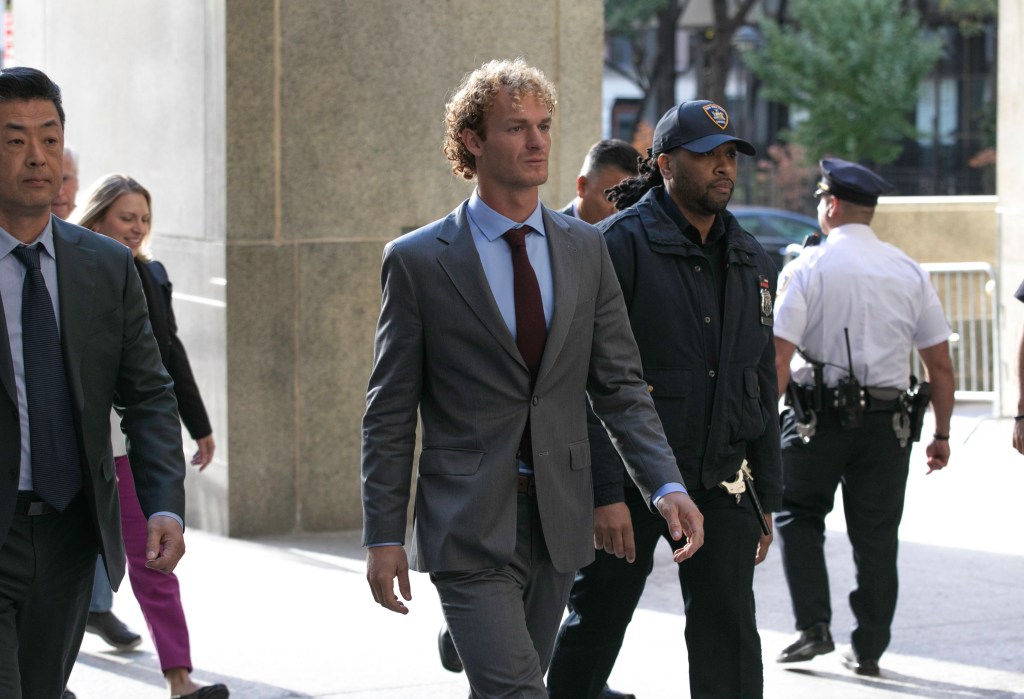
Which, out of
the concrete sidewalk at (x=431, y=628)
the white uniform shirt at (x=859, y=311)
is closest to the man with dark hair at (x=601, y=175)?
the white uniform shirt at (x=859, y=311)

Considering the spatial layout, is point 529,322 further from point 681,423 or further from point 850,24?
point 850,24

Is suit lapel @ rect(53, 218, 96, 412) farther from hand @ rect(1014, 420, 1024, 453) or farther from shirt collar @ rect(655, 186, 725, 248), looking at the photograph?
hand @ rect(1014, 420, 1024, 453)

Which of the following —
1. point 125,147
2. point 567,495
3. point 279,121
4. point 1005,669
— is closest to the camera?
point 567,495

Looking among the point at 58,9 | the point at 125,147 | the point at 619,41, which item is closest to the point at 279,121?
the point at 125,147

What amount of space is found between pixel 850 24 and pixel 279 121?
109ft

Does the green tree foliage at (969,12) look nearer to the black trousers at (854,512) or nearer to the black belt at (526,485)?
the black trousers at (854,512)

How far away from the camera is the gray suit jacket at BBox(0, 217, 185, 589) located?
3.36 meters

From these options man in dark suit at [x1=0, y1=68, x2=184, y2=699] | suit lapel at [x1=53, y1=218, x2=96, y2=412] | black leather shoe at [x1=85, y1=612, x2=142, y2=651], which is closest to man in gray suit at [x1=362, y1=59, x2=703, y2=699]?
man in dark suit at [x1=0, y1=68, x2=184, y2=699]

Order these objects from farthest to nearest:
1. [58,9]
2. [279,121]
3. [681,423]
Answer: [58,9] < [279,121] < [681,423]

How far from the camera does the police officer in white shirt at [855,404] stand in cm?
600

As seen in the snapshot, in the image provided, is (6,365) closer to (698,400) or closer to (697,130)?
(698,400)

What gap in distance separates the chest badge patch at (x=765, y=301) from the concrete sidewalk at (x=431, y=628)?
169cm

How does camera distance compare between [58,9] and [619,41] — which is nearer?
[58,9]

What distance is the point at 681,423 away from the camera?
14.8 feet
